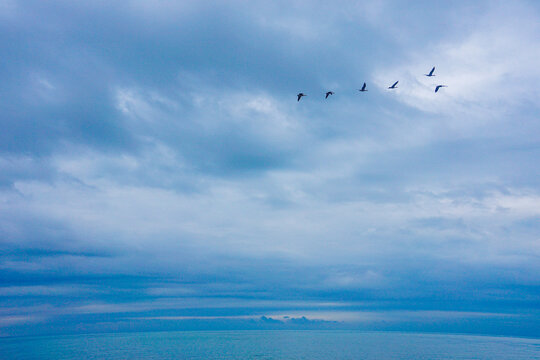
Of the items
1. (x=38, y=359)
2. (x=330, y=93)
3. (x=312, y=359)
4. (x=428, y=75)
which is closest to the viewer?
(x=428, y=75)

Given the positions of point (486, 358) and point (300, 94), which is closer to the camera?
point (300, 94)

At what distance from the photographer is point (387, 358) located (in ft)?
634

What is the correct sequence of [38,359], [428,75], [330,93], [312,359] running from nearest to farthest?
[428,75] → [330,93] → [312,359] → [38,359]

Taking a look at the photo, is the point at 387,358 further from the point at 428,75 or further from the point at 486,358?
the point at 428,75

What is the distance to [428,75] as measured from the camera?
67562 millimetres

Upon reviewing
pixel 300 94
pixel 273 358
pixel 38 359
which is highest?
pixel 300 94

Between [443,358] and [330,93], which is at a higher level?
[330,93]

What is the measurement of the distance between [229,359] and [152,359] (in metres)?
35.9

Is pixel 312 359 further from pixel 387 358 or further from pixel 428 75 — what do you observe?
pixel 428 75

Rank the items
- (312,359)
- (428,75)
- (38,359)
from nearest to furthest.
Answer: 1. (428,75)
2. (312,359)
3. (38,359)

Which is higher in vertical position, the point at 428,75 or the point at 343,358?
the point at 428,75

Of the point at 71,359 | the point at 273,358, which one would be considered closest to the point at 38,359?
the point at 71,359

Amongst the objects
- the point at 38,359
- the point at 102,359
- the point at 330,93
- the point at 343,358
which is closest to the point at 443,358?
the point at 343,358

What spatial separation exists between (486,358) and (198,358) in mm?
143620
